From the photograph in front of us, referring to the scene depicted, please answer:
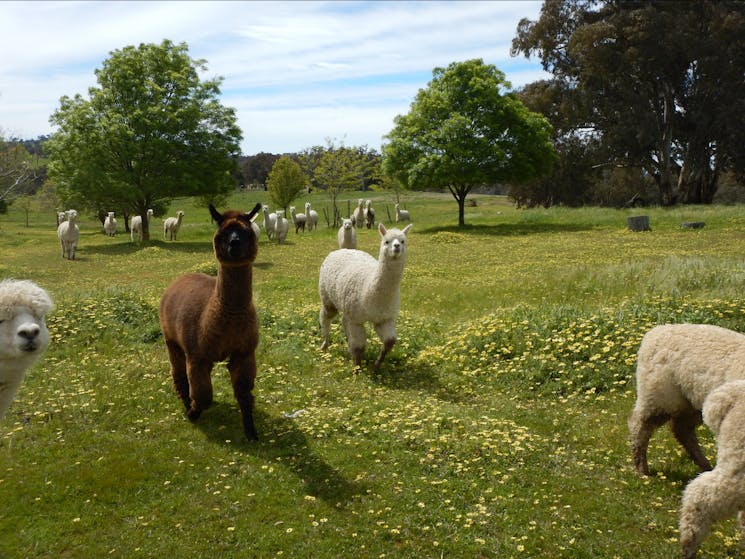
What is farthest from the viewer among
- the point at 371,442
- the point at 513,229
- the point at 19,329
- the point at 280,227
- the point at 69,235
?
the point at 513,229

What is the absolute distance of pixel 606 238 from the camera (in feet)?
90.4

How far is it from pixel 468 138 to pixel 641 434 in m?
31.9

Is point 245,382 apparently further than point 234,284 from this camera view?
Yes

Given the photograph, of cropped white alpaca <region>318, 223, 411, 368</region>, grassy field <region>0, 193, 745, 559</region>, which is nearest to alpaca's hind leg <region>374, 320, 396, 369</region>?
cropped white alpaca <region>318, 223, 411, 368</region>

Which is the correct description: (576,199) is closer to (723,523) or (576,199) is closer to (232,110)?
(232,110)

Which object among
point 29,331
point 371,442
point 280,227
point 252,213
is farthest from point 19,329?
point 280,227

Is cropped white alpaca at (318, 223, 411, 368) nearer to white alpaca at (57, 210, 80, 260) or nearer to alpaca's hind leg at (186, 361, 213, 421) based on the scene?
alpaca's hind leg at (186, 361, 213, 421)

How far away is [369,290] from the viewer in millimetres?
9055

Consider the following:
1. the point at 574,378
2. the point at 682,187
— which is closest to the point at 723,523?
the point at 574,378

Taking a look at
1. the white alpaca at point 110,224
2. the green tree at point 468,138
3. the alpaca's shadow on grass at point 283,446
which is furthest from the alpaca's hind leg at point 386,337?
the white alpaca at point 110,224

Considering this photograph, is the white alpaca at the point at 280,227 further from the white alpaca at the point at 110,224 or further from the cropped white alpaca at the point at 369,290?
the cropped white alpaca at the point at 369,290

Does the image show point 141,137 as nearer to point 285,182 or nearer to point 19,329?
point 285,182

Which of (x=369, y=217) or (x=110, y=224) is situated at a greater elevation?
(x=369, y=217)

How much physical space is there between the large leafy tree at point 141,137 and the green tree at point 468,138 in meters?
11.6
